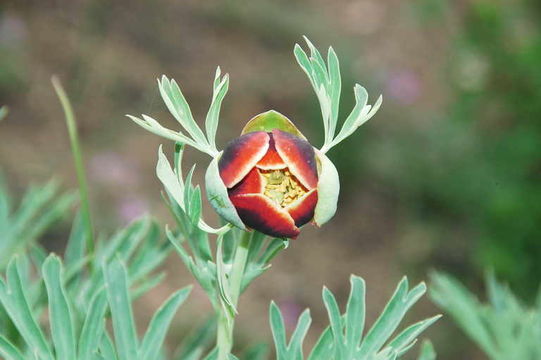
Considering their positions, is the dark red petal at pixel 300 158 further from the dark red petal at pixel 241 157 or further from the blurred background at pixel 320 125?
the blurred background at pixel 320 125

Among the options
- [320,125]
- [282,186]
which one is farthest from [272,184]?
[320,125]

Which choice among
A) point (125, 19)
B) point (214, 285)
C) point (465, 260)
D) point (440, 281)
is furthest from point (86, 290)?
point (125, 19)

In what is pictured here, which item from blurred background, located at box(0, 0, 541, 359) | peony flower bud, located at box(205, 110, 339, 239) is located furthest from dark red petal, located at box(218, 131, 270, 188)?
blurred background, located at box(0, 0, 541, 359)

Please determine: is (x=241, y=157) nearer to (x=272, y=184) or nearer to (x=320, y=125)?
(x=272, y=184)

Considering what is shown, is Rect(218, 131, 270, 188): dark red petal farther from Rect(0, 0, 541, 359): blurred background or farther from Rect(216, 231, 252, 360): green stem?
Rect(0, 0, 541, 359): blurred background

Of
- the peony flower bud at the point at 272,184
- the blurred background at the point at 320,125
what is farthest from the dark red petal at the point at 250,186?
the blurred background at the point at 320,125

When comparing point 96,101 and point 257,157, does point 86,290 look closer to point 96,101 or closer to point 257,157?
point 257,157
